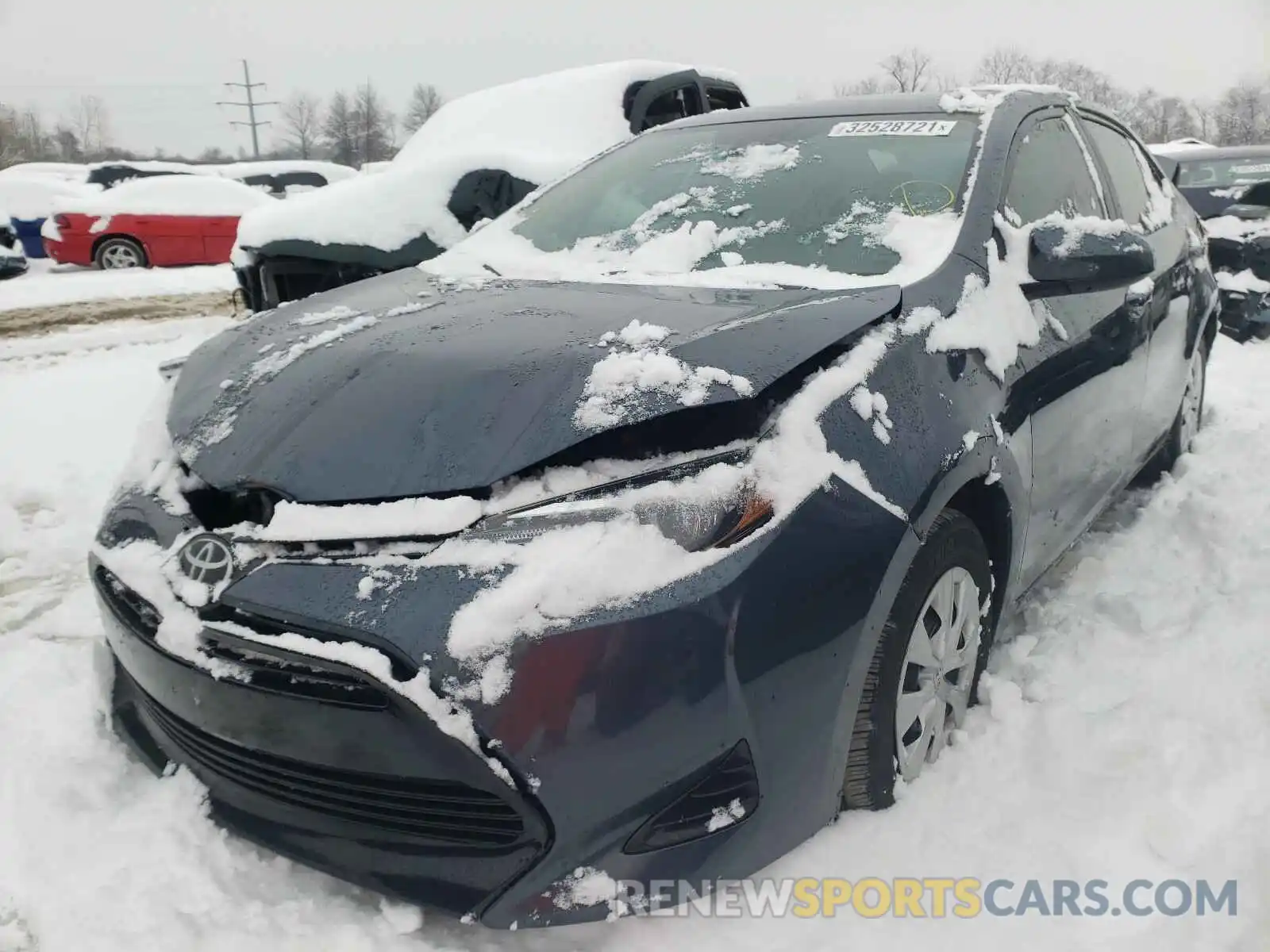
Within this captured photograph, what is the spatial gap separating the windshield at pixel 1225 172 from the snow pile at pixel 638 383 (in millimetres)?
7443

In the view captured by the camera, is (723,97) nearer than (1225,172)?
Yes

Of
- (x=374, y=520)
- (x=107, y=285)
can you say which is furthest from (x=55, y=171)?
(x=374, y=520)

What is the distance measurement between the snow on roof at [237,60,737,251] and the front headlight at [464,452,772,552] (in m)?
3.75

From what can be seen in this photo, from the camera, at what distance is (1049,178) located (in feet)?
8.93

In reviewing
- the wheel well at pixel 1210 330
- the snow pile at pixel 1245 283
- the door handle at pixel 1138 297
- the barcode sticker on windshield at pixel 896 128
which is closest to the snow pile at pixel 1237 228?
the snow pile at pixel 1245 283

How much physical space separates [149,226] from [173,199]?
1.80 feet

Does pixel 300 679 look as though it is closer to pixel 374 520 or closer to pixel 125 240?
pixel 374 520

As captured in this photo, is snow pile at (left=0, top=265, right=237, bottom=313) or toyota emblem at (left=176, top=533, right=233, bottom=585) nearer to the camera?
toyota emblem at (left=176, top=533, right=233, bottom=585)

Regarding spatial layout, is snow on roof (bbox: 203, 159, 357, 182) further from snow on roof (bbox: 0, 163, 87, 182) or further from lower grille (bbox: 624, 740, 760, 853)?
lower grille (bbox: 624, 740, 760, 853)

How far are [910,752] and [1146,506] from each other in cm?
222

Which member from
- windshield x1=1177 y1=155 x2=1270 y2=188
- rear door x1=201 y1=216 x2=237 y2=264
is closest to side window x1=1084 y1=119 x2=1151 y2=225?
windshield x1=1177 y1=155 x2=1270 y2=188

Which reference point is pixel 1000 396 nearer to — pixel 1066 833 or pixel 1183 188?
pixel 1066 833

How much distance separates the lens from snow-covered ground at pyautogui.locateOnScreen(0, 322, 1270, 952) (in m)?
1.67

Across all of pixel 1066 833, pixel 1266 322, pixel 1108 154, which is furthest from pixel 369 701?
pixel 1266 322
